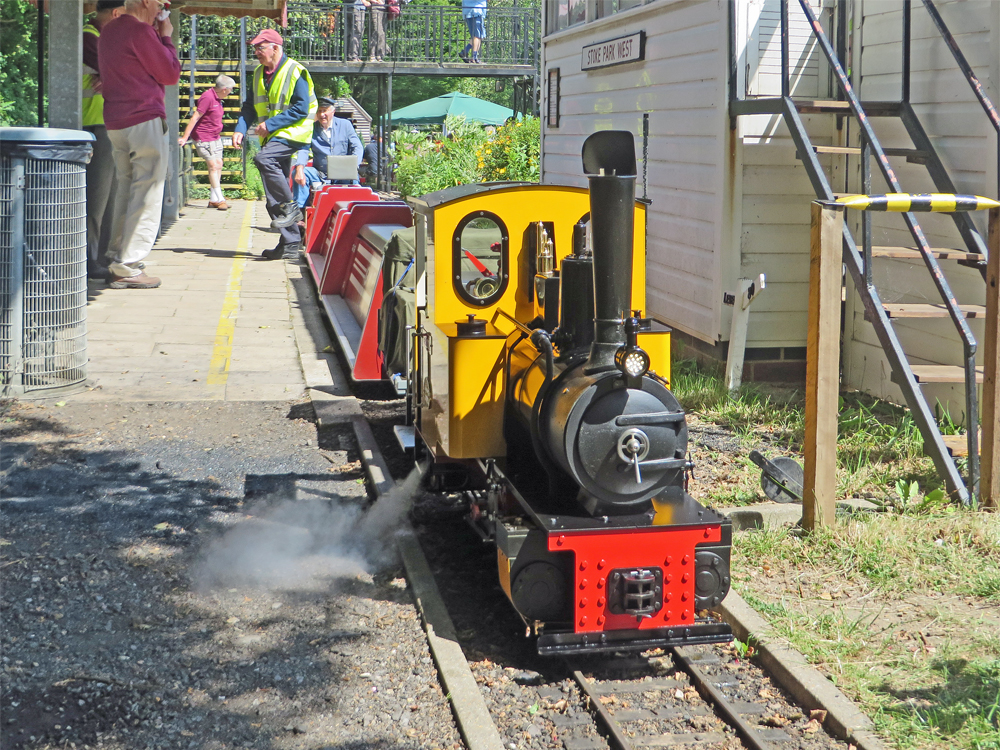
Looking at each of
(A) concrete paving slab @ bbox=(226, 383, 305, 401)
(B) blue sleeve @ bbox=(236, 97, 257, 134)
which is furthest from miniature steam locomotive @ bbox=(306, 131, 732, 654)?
(B) blue sleeve @ bbox=(236, 97, 257, 134)

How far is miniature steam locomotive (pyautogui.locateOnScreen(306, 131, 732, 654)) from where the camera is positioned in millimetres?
4082

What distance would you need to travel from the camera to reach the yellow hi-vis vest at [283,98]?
A: 14.1 metres

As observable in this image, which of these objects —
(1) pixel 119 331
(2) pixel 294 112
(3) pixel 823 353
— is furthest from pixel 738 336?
(2) pixel 294 112

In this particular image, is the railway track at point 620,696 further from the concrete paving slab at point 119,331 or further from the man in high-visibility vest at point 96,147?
the man in high-visibility vest at point 96,147

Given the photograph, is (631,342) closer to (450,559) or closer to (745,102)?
(450,559)

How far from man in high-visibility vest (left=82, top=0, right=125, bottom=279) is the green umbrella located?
18.3 meters

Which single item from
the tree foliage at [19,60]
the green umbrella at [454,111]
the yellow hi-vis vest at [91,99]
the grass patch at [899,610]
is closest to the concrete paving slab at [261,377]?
the grass patch at [899,610]

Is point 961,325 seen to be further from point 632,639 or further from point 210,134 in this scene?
point 210,134

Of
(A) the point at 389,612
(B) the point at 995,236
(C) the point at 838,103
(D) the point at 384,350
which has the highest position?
(C) the point at 838,103

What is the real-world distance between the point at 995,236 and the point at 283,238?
11.1m

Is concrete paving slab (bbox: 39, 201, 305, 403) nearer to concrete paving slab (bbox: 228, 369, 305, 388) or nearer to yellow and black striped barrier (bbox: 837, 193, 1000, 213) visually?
concrete paving slab (bbox: 228, 369, 305, 388)

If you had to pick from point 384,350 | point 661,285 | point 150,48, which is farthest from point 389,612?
point 150,48

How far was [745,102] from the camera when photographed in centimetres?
782

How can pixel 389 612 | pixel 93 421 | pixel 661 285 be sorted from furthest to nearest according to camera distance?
1. pixel 661 285
2. pixel 93 421
3. pixel 389 612
